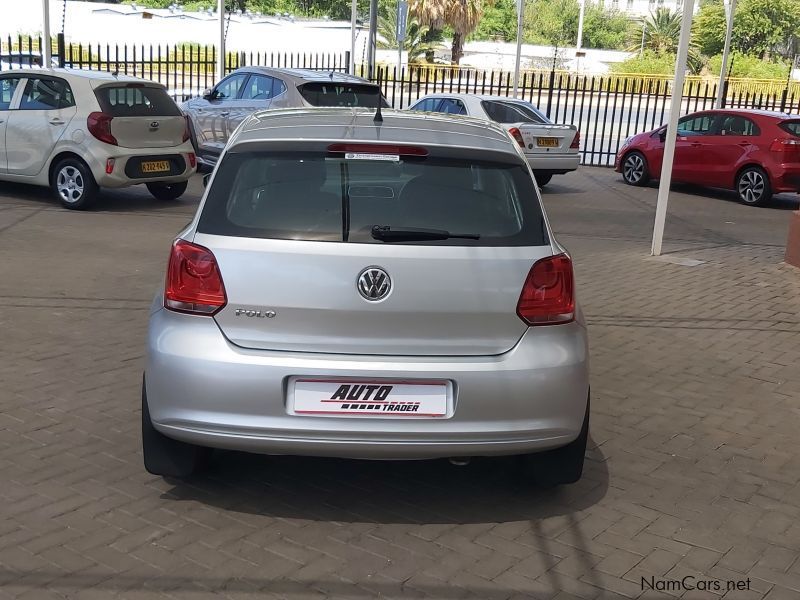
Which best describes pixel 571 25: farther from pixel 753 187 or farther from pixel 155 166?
pixel 155 166

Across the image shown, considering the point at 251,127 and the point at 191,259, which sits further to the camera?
the point at 251,127

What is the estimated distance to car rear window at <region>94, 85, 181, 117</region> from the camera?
12.1m

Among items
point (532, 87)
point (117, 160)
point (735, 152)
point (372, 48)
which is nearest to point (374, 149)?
point (117, 160)

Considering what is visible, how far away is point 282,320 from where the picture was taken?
12.7ft

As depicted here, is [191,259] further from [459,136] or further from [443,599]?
[443,599]

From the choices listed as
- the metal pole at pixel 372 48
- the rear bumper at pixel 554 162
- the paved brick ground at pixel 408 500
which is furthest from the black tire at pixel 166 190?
the metal pole at pixel 372 48

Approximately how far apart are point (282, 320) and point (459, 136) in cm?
120

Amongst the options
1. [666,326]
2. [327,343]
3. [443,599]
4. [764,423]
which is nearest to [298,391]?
[327,343]

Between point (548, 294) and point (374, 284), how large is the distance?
715mm

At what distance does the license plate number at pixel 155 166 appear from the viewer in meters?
12.4

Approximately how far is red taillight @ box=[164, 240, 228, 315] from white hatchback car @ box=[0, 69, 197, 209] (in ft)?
27.8

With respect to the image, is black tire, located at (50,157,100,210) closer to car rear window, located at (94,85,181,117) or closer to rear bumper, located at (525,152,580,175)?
car rear window, located at (94,85,181,117)

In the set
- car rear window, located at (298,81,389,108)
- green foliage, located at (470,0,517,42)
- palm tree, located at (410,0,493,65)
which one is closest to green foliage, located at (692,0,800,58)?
palm tree, located at (410,0,493,65)

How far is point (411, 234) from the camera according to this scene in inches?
156
